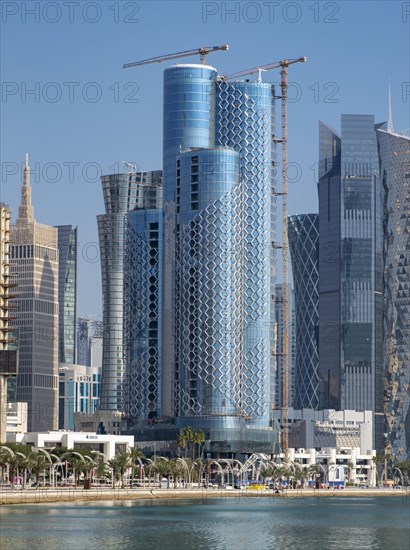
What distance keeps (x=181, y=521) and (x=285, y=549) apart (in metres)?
39.4

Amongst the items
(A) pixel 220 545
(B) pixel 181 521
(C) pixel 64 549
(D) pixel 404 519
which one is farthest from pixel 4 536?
(D) pixel 404 519

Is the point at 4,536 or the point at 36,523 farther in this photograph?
the point at 36,523

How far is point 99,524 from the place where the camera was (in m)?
164

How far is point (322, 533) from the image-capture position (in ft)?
527

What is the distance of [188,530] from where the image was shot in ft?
525

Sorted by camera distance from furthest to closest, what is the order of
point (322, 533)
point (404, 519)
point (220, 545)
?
point (404, 519) → point (322, 533) → point (220, 545)

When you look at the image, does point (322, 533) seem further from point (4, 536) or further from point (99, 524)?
point (4, 536)

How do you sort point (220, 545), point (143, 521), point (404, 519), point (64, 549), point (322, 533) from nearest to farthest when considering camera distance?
point (64, 549) < point (220, 545) < point (322, 533) < point (143, 521) < point (404, 519)

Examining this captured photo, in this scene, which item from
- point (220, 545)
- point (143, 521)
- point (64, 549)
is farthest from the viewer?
point (143, 521)

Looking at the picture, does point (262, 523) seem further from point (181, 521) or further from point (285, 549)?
point (285, 549)

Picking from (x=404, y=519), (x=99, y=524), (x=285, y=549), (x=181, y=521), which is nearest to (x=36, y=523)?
(x=99, y=524)

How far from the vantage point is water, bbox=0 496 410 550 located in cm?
14100

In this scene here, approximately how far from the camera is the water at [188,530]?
463ft

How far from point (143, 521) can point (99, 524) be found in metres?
9.12
